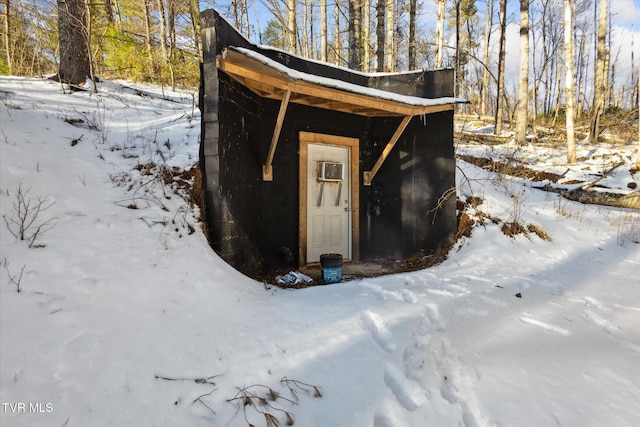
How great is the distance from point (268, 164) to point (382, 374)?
312 centimetres

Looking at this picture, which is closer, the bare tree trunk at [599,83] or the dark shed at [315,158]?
the dark shed at [315,158]

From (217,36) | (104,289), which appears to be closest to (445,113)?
(217,36)

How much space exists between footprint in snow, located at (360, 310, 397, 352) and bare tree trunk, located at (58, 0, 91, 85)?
22.5ft

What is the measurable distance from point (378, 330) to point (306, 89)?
2775 millimetres

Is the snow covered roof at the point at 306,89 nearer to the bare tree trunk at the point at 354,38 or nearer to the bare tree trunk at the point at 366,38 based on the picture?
the bare tree trunk at the point at 354,38

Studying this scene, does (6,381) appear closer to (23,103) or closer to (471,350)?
(471,350)

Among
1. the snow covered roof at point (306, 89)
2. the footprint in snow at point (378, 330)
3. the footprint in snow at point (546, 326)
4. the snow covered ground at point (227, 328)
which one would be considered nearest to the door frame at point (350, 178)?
the snow covered roof at point (306, 89)

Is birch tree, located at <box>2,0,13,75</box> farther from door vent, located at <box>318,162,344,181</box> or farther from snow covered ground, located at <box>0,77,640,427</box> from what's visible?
door vent, located at <box>318,162,344,181</box>

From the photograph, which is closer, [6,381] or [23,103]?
[6,381]

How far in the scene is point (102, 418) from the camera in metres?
1.35

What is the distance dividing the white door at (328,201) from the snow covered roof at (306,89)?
80 centimetres

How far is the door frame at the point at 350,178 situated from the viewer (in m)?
4.71

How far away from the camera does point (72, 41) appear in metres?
5.73
